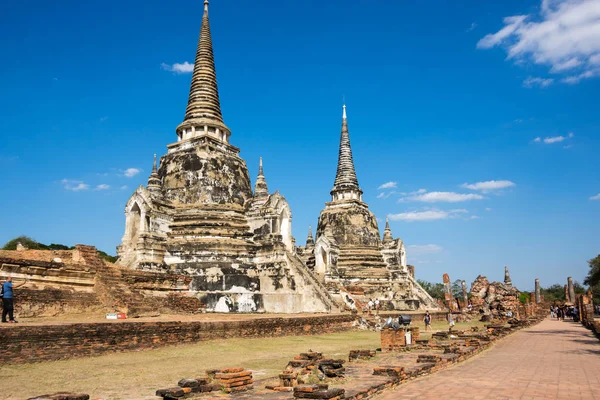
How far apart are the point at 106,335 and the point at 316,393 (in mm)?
6093

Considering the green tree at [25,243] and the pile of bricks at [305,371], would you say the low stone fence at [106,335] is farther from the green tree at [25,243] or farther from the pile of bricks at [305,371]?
the green tree at [25,243]

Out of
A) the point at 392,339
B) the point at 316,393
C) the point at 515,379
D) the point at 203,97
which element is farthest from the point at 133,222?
the point at 316,393

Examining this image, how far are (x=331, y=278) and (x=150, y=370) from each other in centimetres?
2181

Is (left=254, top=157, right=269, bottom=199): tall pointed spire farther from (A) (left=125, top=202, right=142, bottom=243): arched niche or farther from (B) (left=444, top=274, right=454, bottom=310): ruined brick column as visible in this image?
(B) (left=444, top=274, right=454, bottom=310): ruined brick column

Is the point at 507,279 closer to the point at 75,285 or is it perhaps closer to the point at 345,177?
the point at 345,177

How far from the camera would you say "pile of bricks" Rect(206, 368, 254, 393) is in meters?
6.82

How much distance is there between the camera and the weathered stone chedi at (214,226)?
2148cm

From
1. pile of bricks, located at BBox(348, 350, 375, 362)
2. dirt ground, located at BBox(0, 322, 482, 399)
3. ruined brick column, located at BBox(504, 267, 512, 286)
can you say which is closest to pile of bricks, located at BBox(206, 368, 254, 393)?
dirt ground, located at BBox(0, 322, 482, 399)

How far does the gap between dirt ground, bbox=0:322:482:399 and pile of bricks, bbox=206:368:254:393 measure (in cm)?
91

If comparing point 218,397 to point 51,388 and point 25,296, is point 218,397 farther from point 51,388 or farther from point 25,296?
point 25,296

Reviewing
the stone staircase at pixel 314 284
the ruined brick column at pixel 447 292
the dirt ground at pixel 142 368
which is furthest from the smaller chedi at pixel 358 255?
the dirt ground at pixel 142 368

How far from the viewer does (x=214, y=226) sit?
2308cm

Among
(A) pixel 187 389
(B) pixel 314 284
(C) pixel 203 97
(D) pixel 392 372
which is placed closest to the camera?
(A) pixel 187 389

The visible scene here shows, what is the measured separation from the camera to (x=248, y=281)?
21.8m
